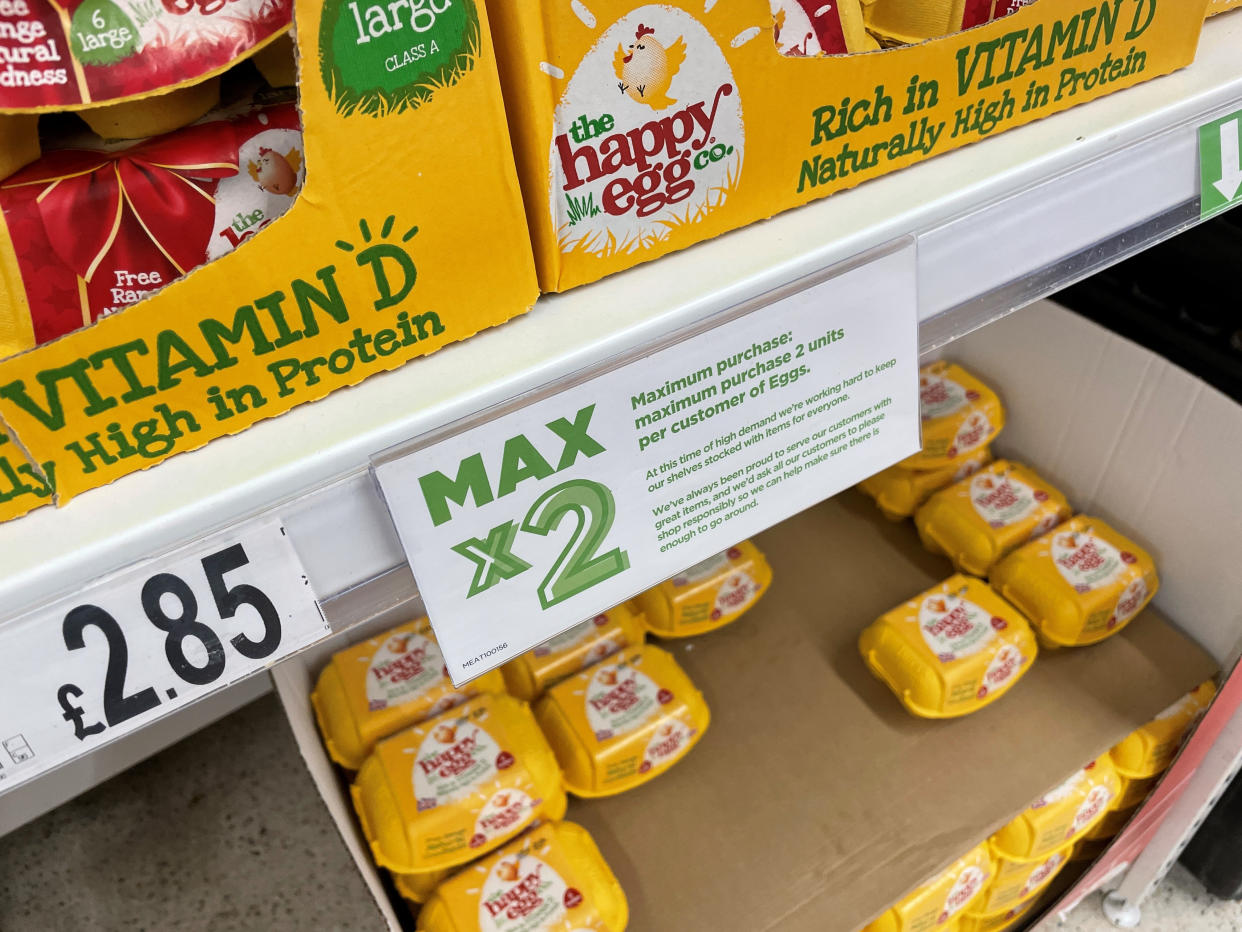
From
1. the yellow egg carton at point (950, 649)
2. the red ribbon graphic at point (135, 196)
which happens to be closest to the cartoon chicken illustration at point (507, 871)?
the yellow egg carton at point (950, 649)

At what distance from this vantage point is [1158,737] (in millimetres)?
1169

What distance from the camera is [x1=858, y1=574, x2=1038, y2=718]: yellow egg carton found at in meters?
1.09

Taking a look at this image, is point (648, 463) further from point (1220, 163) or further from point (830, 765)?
point (830, 765)

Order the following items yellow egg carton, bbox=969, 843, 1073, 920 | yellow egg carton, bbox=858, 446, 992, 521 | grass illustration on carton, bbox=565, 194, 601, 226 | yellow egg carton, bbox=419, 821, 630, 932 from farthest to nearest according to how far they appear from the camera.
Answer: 1. yellow egg carton, bbox=858, 446, 992, 521
2. yellow egg carton, bbox=969, 843, 1073, 920
3. yellow egg carton, bbox=419, 821, 630, 932
4. grass illustration on carton, bbox=565, 194, 601, 226

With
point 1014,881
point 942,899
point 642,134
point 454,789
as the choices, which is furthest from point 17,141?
point 1014,881

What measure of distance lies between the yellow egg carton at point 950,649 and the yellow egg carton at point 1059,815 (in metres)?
0.14

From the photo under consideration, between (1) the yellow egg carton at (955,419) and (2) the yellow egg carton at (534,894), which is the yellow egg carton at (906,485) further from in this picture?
(2) the yellow egg carton at (534,894)

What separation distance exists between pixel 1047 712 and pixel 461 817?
74 centimetres

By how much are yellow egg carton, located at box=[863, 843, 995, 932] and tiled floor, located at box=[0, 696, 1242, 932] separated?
1.22 feet

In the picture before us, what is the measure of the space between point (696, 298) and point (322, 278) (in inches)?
7.8

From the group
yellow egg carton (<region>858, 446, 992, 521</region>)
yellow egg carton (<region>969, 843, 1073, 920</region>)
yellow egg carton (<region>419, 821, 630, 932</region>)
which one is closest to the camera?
yellow egg carton (<region>419, 821, 630, 932</region>)

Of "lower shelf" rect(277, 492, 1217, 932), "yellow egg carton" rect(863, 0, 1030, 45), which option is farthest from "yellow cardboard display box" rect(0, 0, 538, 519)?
"lower shelf" rect(277, 492, 1217, 932)

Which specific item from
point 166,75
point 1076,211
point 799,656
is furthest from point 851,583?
point 166,75

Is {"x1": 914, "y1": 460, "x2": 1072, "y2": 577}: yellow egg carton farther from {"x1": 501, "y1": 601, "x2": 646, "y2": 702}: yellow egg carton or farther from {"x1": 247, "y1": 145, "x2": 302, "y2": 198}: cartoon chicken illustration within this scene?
{"x1": 247, "y1": 145, "x2": 302, "y2": 198}: cartoon chicken illustration
